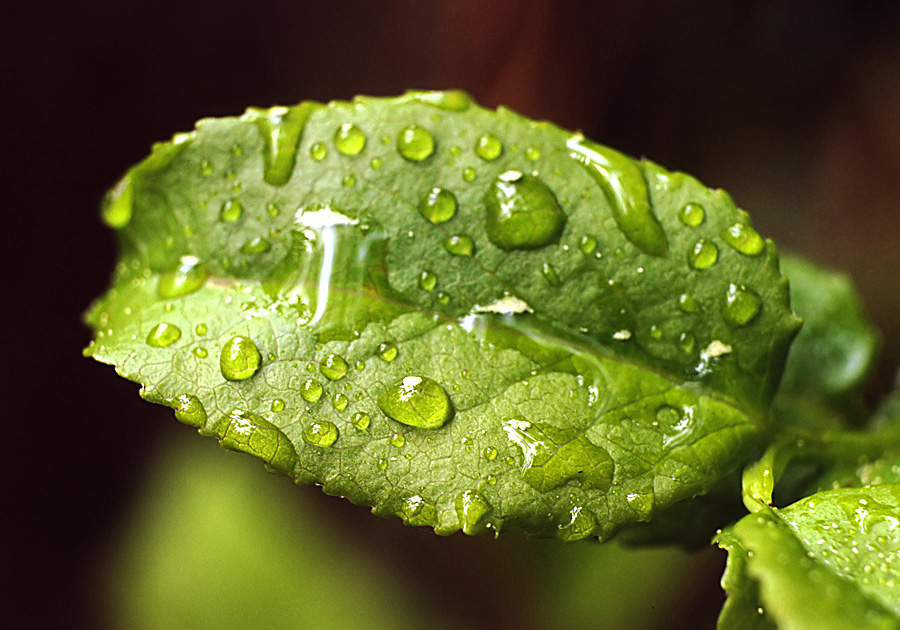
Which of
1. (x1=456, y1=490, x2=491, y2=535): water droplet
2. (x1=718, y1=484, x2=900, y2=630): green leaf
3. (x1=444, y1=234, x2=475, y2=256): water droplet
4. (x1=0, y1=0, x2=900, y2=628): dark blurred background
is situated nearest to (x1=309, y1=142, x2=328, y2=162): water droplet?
(x1=444, y1=234, x2=475, y2=256): water droplet

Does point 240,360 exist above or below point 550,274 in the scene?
below

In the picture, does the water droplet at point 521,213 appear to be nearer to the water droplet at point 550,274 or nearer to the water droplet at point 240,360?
the water droplet at point 550,274

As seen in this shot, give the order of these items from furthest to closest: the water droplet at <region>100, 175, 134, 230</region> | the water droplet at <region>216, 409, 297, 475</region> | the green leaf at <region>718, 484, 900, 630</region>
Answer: the water droplet at <region>100, 175, 134, 230</region>
the water droplet at <region>216, 409, 297, 475</region>
the green leaf at <region>718, 484, 900, 630</region>

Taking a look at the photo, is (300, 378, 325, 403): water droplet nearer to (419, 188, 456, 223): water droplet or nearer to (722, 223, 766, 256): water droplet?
(419, 188, 456, 223): water droplet

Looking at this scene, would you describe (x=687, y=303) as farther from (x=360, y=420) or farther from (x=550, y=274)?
(x=360, y=420)

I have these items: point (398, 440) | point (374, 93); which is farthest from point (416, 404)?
point (374, 93)

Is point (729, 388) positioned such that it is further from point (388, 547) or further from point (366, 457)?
point (388, 547)
